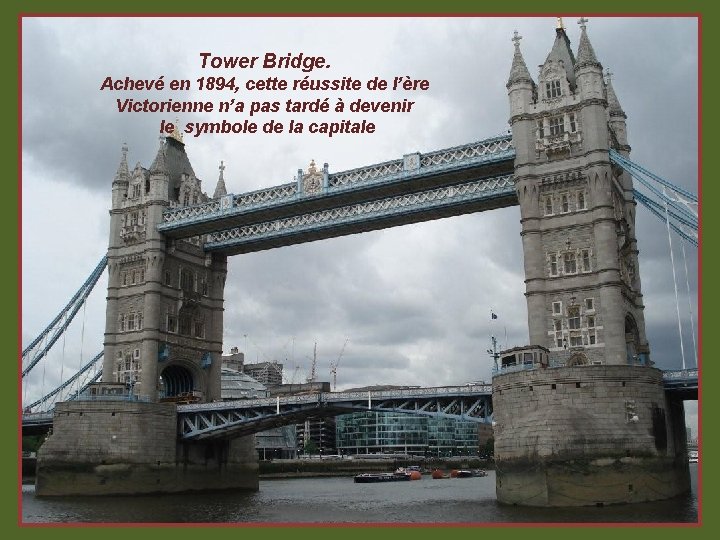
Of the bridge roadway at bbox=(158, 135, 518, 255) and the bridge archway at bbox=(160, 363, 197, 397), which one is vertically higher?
the bridge roadway at bbox=(158, 135, 518, 255)

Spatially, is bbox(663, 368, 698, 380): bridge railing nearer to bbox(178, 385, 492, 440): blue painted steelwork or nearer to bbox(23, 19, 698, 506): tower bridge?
bbox(23, 19, 698, 506): tower bridge

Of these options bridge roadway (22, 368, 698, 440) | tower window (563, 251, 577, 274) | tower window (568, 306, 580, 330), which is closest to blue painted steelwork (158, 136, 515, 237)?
tower window (563, 251, 577, 274)

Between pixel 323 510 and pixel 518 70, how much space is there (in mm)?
37179

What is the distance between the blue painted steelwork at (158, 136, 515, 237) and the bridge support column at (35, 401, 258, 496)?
18508mm

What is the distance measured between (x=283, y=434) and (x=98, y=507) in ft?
412

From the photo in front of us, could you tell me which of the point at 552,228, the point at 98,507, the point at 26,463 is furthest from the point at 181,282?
the point at 26,463

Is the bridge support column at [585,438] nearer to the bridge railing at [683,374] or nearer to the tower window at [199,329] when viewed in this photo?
the bridge railing at [683,374]

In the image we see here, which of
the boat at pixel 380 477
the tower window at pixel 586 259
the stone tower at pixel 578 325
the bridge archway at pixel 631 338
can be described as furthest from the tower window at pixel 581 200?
the boat at pixel 380 477

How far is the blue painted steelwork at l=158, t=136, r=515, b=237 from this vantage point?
65.1m

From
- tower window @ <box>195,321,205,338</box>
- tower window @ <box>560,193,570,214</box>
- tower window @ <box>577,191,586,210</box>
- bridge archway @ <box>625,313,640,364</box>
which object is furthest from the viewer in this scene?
tower window @ <box>195,321,205,338</box>

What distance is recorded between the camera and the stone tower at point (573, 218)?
5697cm

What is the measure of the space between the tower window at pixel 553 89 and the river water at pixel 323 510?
31.0 m

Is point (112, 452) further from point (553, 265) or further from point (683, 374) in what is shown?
point (683, 374)

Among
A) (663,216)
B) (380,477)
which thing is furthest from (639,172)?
(380,477)
